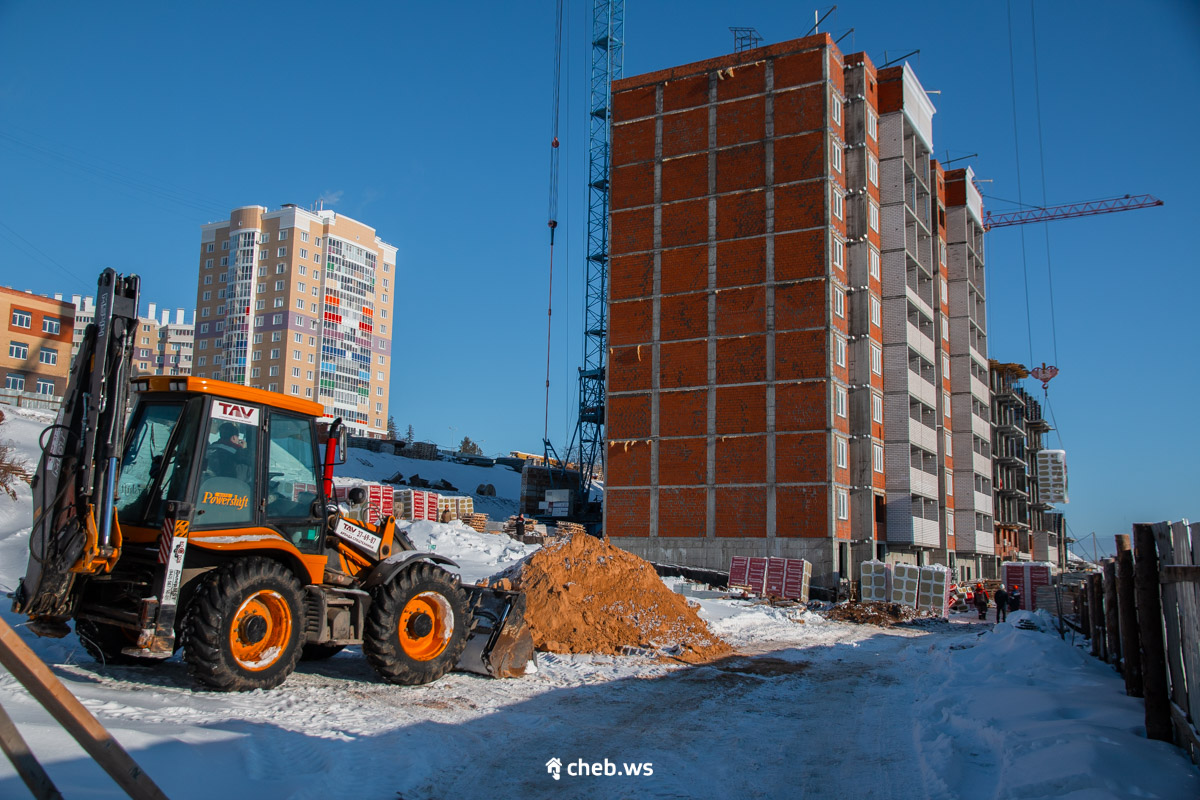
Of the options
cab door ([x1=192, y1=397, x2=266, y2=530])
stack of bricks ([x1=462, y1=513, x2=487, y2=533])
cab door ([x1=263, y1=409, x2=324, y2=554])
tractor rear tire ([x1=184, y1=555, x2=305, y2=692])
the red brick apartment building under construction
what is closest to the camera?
tractor rear tire ([x1=184, y1=555, x2=305, y2=692])

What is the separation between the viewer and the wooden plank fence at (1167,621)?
234 inches

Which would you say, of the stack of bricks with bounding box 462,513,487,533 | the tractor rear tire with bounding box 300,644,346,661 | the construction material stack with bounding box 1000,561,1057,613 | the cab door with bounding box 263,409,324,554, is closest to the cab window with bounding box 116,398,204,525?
the cab door with bounding box 263,409,324,554

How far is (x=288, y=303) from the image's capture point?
10031 centimetres

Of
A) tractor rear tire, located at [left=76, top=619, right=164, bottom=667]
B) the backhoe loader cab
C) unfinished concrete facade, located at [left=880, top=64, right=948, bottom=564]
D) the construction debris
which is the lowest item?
the construction debris

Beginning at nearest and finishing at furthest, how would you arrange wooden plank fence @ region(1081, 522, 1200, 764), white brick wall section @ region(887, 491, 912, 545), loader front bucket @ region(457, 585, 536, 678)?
wooden plank fence @ region(1081, 522, 1200, 764)
loader front bucket @ region(457, 585, 536, 678)
white brick wall section @ region(887, 491, 912, 545)

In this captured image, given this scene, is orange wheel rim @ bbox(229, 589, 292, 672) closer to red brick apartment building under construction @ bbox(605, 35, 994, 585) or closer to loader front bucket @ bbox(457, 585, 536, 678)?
loader front bucket @ bbox(457, 585, 536, 678)

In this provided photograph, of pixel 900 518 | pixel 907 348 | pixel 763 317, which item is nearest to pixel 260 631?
pixel 763 317

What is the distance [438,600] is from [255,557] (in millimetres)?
2410

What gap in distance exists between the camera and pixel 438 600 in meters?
9.98

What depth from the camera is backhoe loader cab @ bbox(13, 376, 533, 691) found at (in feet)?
24.1

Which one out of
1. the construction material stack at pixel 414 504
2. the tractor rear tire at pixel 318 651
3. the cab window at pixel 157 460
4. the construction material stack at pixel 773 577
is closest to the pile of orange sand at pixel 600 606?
the tractor rear tire at pixel 318 651

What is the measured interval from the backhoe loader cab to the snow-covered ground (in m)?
0.44

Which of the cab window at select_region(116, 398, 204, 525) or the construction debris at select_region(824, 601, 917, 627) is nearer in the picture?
the cab window at select_region(116, 398, 204, 525)

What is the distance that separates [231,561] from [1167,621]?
8.33 m
